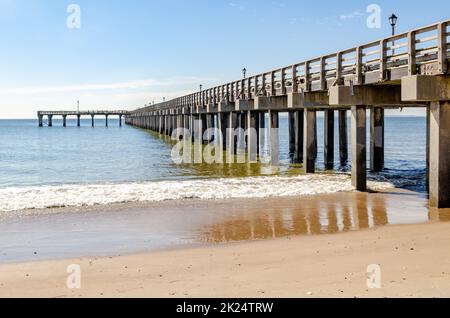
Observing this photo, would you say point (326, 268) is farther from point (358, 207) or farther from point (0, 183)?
point (0, 183)

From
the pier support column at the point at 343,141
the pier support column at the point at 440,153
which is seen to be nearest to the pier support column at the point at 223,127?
the pier support column at the point at 343,141

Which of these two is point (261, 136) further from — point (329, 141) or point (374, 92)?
point (374, 92)

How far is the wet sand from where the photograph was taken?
20.3ft

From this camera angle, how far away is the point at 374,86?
15.6 metres

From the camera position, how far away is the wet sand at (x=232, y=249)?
6184 mm

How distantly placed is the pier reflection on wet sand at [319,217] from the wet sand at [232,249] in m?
0.02

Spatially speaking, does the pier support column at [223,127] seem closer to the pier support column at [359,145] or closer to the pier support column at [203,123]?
A: the pier support column at [203,123]

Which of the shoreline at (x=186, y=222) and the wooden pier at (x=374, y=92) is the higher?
the wooden pier at (x=374, y=92)

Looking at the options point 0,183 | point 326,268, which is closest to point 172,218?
point 326,268

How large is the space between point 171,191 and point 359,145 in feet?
18.9

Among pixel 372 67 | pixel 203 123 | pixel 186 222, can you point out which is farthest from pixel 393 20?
→ pixel 203 123

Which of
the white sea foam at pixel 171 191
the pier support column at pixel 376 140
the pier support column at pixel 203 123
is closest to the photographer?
the white sea foam at pixel 171 191

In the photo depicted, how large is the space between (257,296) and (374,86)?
1124 cm

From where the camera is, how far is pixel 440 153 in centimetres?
1197
